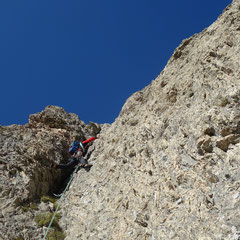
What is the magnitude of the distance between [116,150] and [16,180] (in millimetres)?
4960

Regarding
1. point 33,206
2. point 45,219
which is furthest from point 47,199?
point 45,219

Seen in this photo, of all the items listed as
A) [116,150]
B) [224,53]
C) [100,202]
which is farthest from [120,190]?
[224,53]

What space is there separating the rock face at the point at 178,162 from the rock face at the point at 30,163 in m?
1.59

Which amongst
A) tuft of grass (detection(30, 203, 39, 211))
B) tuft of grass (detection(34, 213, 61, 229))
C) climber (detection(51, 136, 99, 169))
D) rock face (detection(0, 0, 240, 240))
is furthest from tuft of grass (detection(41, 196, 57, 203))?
climber (detection(51, 136, 99, 169))

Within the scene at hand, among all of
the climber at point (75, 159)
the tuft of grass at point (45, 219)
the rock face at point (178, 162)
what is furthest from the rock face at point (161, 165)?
the climber at point (75, 159)

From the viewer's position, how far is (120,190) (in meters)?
10.4

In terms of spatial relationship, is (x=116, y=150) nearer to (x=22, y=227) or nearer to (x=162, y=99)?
(x=162, y=99)

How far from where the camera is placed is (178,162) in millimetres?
8375

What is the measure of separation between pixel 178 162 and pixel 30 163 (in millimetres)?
8720

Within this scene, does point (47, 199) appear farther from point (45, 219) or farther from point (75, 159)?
point (75, 159)

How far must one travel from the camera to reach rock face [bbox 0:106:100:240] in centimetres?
1116

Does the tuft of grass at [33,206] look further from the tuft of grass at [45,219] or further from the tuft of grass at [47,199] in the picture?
the tuft of grass at [47,199]

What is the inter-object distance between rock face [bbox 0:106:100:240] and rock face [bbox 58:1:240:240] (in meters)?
1.59

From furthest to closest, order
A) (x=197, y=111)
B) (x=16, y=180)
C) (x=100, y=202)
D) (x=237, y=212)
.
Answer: (x=16, y=180), (x=100, y=202), (x=197, y=111), (x=237, y=212)
